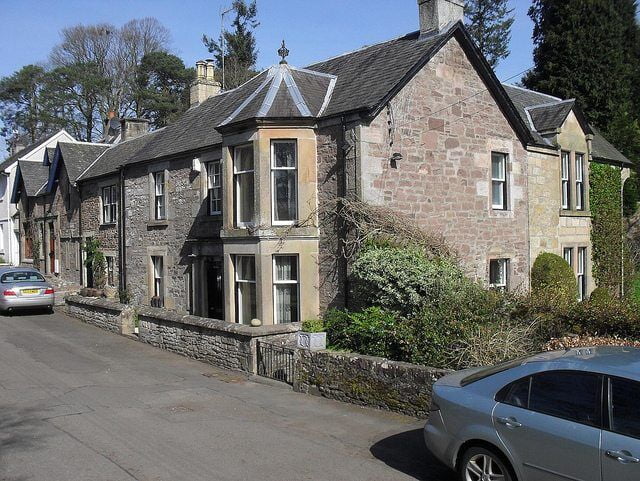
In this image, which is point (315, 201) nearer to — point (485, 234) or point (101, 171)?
point (485, 234)

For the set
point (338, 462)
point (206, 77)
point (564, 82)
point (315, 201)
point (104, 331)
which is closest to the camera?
point (338, 462)

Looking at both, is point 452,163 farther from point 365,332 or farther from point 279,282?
point 365,332

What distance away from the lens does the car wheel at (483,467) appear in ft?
18.9

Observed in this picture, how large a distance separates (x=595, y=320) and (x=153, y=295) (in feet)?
54.4

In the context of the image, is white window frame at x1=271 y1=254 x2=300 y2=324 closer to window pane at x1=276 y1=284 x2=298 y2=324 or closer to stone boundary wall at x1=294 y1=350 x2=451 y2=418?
→ window pane at x1=276 y1=284 x2=298 y2=324

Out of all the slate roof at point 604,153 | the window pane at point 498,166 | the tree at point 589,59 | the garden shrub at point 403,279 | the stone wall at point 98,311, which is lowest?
the stone wall at point 98,311

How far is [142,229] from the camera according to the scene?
23141 mm

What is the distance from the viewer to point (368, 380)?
9.95 m

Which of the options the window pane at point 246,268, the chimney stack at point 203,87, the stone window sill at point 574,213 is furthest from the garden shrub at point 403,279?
the chimney stack at point 203,87

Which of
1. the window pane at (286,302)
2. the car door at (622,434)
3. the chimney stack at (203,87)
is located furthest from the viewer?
the chimney stack at (203,87)

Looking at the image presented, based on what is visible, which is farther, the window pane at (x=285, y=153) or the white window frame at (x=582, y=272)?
the white window frame at (x=582, y=272)

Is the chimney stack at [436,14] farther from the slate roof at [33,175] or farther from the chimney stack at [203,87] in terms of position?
the slate roof at [33,175]

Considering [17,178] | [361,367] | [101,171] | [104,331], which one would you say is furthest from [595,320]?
[17,178]

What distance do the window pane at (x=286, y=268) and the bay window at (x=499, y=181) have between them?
22.0ft
